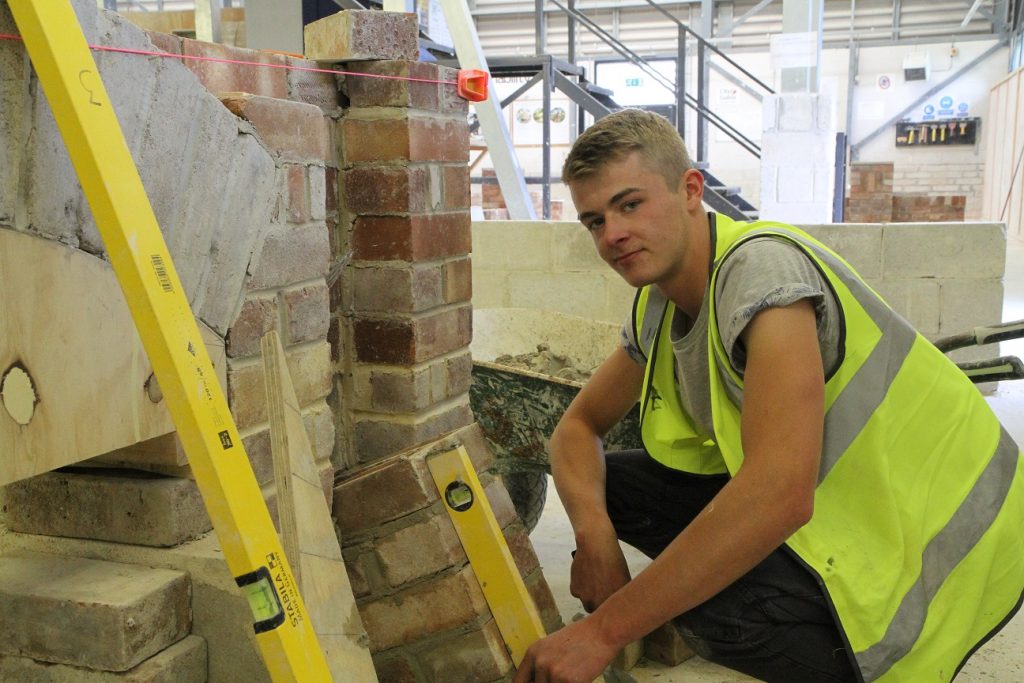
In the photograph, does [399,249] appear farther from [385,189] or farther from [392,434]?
[392,434]

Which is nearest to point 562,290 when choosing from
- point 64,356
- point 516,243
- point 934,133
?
point 516,243

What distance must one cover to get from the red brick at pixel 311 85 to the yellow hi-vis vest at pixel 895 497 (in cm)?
87

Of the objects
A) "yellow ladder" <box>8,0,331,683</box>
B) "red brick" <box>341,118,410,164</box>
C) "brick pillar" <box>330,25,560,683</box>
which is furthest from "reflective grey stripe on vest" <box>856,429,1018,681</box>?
"red brick" <box>341,118,410,164</box>

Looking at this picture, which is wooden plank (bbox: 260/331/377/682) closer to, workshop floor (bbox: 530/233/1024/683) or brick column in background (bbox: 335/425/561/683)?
brick column in background (bbox: 335/425/561/683)

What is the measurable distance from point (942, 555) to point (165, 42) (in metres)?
1.49

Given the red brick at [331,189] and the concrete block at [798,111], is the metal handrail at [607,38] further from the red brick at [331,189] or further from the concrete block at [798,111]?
the red brick at [331,189]

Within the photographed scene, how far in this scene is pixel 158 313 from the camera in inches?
37.9

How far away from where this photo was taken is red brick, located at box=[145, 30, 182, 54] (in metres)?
1.42

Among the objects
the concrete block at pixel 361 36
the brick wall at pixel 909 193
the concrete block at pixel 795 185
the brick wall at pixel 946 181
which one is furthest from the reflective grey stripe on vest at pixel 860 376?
the brick wall at pixel 946 181

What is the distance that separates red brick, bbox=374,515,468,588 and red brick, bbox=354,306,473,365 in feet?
1.34

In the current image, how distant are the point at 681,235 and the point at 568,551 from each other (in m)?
1.63

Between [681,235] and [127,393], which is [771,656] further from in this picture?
[127,393]

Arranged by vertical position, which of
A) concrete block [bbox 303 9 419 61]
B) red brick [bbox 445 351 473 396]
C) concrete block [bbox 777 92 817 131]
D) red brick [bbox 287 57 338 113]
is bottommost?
red brick [bbox 445 351 473 396]

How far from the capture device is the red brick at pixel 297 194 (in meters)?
1.64
